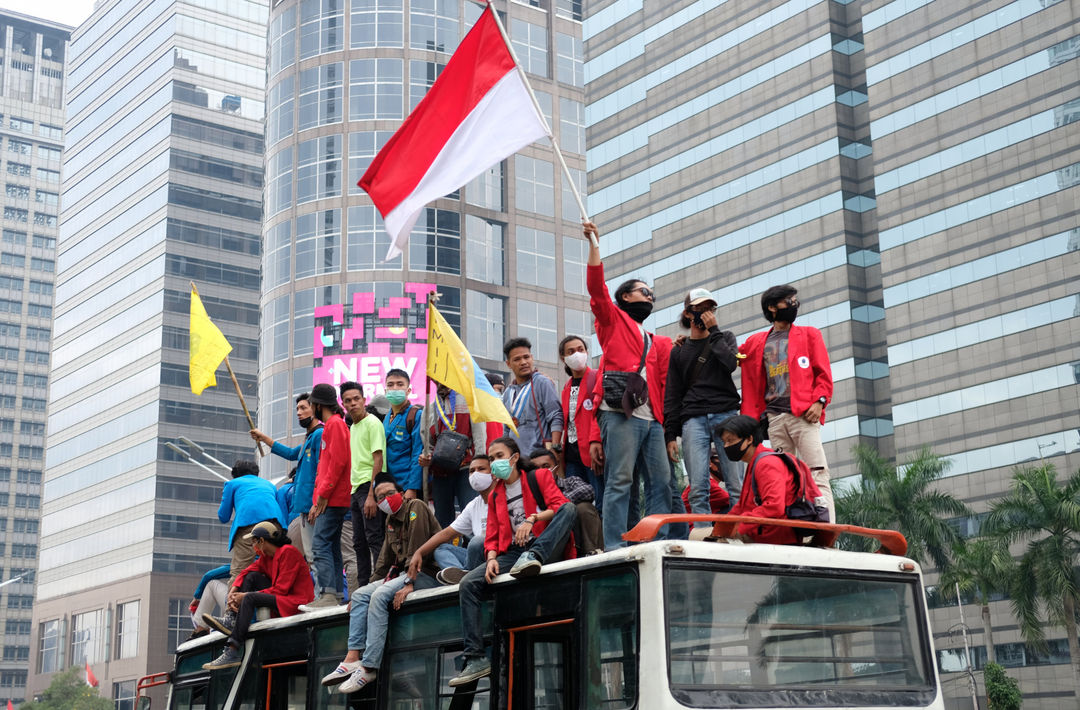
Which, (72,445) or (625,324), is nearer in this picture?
(625,324)

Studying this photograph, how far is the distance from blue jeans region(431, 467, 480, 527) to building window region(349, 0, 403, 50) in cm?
6973

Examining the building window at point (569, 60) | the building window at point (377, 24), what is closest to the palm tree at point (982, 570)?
the building window at point (377, 24)

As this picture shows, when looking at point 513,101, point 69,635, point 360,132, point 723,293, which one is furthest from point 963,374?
point 69,635

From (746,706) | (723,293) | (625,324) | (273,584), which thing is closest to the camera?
(746,706)

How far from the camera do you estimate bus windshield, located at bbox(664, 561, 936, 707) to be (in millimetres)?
5977

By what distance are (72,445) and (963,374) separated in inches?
2902

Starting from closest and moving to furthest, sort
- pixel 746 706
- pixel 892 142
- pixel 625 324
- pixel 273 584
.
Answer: pixel 746 706
pixel 625 324
pixel 273 584
pixel 892 142

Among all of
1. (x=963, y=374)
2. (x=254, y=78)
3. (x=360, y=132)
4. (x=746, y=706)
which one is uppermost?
(x=254, y=78)

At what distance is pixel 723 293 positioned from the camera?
7400cm

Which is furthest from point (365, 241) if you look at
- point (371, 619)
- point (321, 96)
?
point (371, 619)

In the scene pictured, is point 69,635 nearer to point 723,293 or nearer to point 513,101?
point 723,293

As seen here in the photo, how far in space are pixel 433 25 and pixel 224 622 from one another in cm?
7116

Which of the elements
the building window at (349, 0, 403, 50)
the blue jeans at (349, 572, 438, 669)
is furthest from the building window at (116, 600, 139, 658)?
the blue jeans at (349, 572, 438, 669)

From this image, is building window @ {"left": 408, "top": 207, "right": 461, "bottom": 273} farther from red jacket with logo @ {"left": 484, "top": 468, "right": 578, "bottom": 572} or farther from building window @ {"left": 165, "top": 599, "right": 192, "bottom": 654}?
red jacket with logo @ {"left": 484, "top": 468, "right": 578, "bottom": 572}
